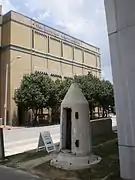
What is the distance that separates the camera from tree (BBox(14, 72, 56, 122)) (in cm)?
3644

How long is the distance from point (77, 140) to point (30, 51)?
35925 millimetres

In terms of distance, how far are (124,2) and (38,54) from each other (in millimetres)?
38741

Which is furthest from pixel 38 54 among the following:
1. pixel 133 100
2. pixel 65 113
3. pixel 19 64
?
pixel 133 100

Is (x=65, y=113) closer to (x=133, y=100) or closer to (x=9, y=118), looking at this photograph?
(x=133, y=100)

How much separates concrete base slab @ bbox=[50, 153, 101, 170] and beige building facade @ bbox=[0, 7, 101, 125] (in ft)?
101

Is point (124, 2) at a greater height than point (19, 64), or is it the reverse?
point (19, 64)

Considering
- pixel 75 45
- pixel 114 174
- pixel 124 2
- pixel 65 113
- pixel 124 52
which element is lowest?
pixel 114 174

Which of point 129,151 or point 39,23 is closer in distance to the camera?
point 129,151

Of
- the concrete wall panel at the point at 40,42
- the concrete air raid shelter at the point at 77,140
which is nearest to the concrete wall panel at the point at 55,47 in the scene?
the concrete wall panel at the point at 40,42

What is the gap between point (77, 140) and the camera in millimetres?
9164

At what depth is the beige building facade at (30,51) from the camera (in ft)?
133

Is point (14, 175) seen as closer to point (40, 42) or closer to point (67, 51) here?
point (40, 42)

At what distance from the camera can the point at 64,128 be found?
9969 mm

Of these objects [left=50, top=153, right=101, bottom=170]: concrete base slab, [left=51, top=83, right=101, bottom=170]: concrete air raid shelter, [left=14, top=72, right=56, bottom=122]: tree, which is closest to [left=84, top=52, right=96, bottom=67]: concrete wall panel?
→ [left=14, top=72, right=56, bottom=122]: tree
